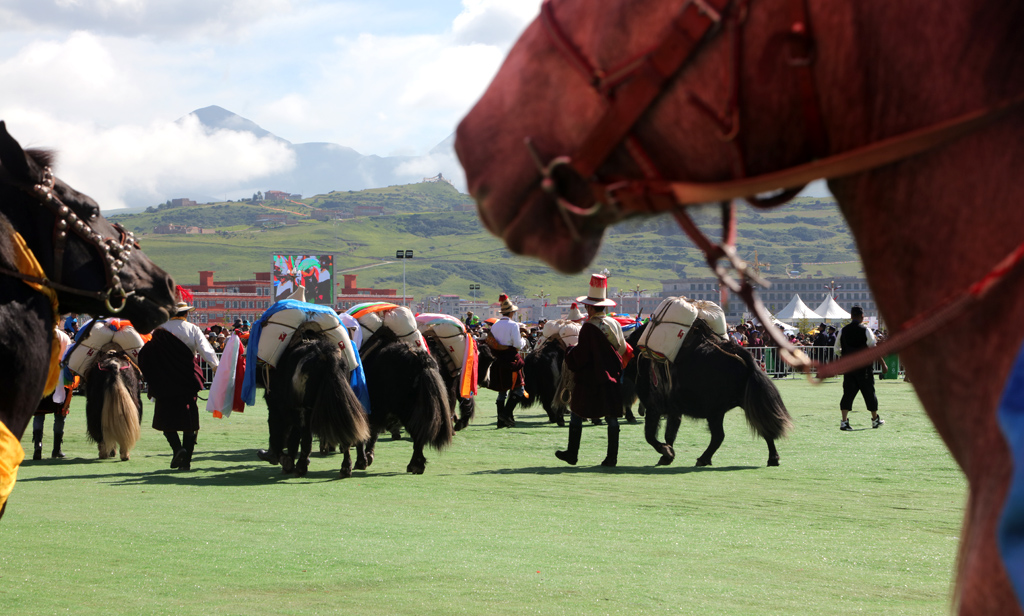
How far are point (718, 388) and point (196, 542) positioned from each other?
7239 millimetres

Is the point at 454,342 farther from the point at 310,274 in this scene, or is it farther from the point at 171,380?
the point at 310,274

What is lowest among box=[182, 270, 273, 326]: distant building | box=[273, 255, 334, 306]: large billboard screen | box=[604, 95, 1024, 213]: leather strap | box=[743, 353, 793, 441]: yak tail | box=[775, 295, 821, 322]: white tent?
box=[743, 353, 793, 441]: yak tail

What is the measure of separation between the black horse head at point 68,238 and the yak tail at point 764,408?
9.05 metres

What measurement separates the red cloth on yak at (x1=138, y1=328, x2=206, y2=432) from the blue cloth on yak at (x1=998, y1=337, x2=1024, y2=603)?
11912 millimetres

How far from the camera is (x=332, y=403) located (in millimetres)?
10641

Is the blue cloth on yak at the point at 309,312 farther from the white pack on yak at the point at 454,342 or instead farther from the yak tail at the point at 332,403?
the white pack on yak at the point at 454,342

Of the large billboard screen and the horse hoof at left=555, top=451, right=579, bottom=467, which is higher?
the large billboard screen

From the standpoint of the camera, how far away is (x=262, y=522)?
784cm

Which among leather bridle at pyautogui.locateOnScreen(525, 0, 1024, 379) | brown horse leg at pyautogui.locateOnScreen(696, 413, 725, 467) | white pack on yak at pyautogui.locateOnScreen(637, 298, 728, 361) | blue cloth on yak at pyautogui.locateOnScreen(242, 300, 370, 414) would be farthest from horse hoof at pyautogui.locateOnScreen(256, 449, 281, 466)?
leather bridle at pyautogui.locateOnScreen(525, 0, 1024, 379)

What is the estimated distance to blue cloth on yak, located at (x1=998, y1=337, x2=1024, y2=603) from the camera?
1075 millimetres

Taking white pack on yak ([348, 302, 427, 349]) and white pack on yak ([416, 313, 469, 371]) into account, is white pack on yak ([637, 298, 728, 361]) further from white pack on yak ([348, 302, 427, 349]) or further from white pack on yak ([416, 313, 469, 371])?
white pack on yak ([416, 313, 469, 371])

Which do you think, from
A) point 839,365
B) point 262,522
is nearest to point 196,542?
point 262,522

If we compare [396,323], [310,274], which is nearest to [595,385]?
[396,323]

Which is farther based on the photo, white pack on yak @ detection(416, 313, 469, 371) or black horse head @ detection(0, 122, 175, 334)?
white pack on yak @ detection(416, 313, 469, 371)
